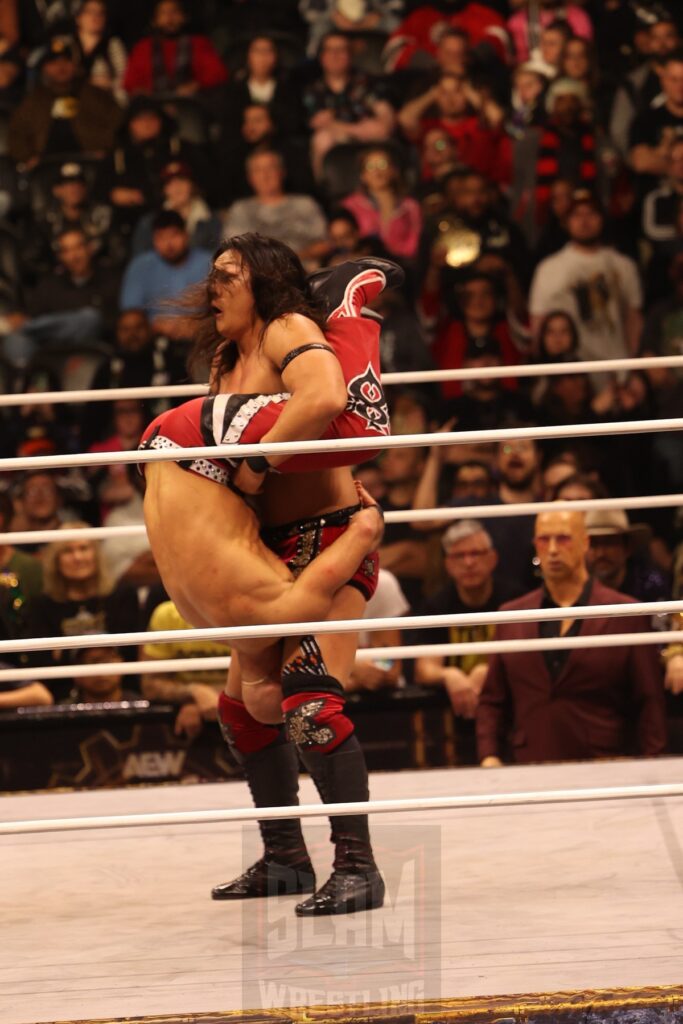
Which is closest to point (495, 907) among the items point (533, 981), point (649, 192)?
point (533, 981)

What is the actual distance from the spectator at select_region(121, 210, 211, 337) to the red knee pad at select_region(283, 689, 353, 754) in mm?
3662

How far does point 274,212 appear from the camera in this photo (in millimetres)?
6172

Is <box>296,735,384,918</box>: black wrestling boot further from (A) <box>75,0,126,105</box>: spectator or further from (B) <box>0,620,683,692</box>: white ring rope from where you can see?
(A) <box>75,0,126,105</box>: spectator

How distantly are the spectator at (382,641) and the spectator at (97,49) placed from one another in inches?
A: 130

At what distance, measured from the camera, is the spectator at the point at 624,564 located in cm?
455

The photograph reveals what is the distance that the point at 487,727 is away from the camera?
386 cm

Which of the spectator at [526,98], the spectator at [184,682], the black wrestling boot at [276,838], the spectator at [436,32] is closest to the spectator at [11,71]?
the spectator at [436,32]

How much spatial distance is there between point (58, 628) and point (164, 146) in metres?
2.58

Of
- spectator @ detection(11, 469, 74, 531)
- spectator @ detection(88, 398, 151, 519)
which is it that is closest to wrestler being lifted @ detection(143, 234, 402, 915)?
spectator @ detection(11, 469, 74, 531)

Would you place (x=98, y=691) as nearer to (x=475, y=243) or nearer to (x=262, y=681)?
(x=262, y=681)

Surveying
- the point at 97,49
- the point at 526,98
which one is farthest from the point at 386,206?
the point at 97,49

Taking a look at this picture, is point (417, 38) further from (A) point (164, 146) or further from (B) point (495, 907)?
(B) point (495, 907)

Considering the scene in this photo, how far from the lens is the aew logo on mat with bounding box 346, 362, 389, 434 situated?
8.49 feet

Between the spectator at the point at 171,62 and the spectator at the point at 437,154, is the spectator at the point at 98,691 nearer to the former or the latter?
the spectator at the point at 437,154
